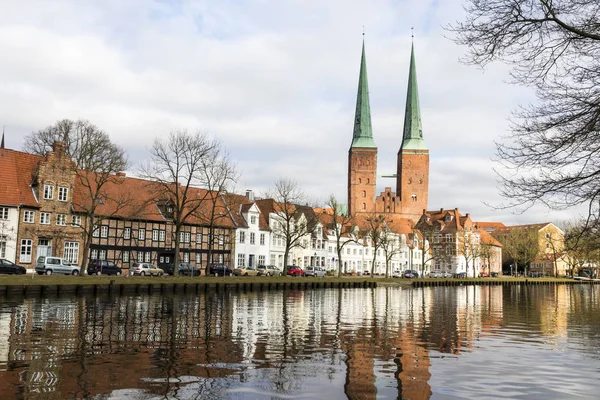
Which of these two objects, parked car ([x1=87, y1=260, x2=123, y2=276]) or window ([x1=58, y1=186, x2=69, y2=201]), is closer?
parked car ([x1=87, y1=260, x2=123, y2=276])

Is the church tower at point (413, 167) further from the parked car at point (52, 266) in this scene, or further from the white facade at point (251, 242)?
the parked car at point (52, 266)

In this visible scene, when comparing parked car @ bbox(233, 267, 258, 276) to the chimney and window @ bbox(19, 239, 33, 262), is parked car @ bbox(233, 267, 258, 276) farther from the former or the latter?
the chimney

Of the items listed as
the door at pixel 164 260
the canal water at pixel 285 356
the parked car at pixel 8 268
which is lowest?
the canal water at pixel 285 356

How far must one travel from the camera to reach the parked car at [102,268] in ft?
206

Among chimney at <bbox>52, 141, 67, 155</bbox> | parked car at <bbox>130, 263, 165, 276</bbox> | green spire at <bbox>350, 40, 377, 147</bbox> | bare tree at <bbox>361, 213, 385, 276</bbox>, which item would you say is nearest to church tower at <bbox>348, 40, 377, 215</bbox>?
green spire at <bbox>350, 40, 377, 147</bbox>

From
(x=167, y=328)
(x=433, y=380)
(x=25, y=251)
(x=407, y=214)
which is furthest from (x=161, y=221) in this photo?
(x=407, y=214)

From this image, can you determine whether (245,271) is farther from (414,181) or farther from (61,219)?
(414,181)

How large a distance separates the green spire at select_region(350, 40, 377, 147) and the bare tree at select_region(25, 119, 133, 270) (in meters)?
104

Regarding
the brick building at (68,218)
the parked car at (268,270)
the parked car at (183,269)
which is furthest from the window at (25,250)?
the parked car at (268,270)

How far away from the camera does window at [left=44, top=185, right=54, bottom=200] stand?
63.7m

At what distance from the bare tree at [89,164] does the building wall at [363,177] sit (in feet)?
332

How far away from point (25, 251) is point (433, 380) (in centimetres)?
5503

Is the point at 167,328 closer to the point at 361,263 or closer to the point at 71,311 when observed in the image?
the point at 71,311

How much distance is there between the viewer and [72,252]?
6562 centimetres
